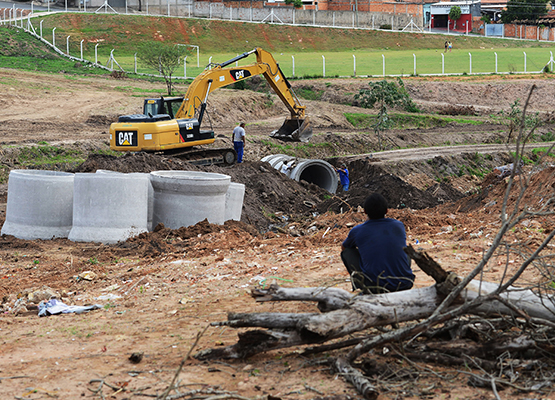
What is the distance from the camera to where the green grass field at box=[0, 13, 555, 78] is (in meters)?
45.8

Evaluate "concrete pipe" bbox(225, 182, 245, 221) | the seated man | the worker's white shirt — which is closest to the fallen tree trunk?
the seated man

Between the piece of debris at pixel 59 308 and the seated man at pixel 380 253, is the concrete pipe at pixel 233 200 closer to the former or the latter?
the piece of debris at pixel 59 308

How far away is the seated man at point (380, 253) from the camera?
596 cm

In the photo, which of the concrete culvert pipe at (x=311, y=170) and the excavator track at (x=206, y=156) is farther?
the concrete culvert pipe at (x=311, y=170)

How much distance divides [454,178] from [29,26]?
40916mm

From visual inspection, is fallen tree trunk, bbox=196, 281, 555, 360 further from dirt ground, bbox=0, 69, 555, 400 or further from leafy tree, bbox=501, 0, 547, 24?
leafy tree, bbox=501, 0, 547, 24

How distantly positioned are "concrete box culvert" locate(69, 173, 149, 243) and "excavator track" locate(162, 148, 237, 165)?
7.50 m

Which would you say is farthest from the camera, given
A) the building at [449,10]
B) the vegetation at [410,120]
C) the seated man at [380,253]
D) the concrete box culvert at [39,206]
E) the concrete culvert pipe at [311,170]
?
the building at [449,10]

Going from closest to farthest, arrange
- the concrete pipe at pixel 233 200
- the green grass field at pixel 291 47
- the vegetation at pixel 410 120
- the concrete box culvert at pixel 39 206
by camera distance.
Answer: the concrete box culvert at pixel 39 206
the concrete pipe at pixel 233 200
the vegetation at pixel 410 120
the green grass field at pixel 291 47

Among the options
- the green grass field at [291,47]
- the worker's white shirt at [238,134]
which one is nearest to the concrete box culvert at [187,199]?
the worker's white shirt at [238,134]

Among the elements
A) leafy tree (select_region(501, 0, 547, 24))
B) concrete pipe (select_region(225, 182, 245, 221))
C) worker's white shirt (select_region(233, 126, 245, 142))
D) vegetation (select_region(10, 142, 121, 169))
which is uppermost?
leafy tree (select_region(501, 0, 547, 24))

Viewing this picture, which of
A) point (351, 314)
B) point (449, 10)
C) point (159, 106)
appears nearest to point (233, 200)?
point (159, 106)

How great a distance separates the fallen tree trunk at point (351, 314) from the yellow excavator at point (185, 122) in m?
13.5

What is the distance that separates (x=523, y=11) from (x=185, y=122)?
72166 mm
